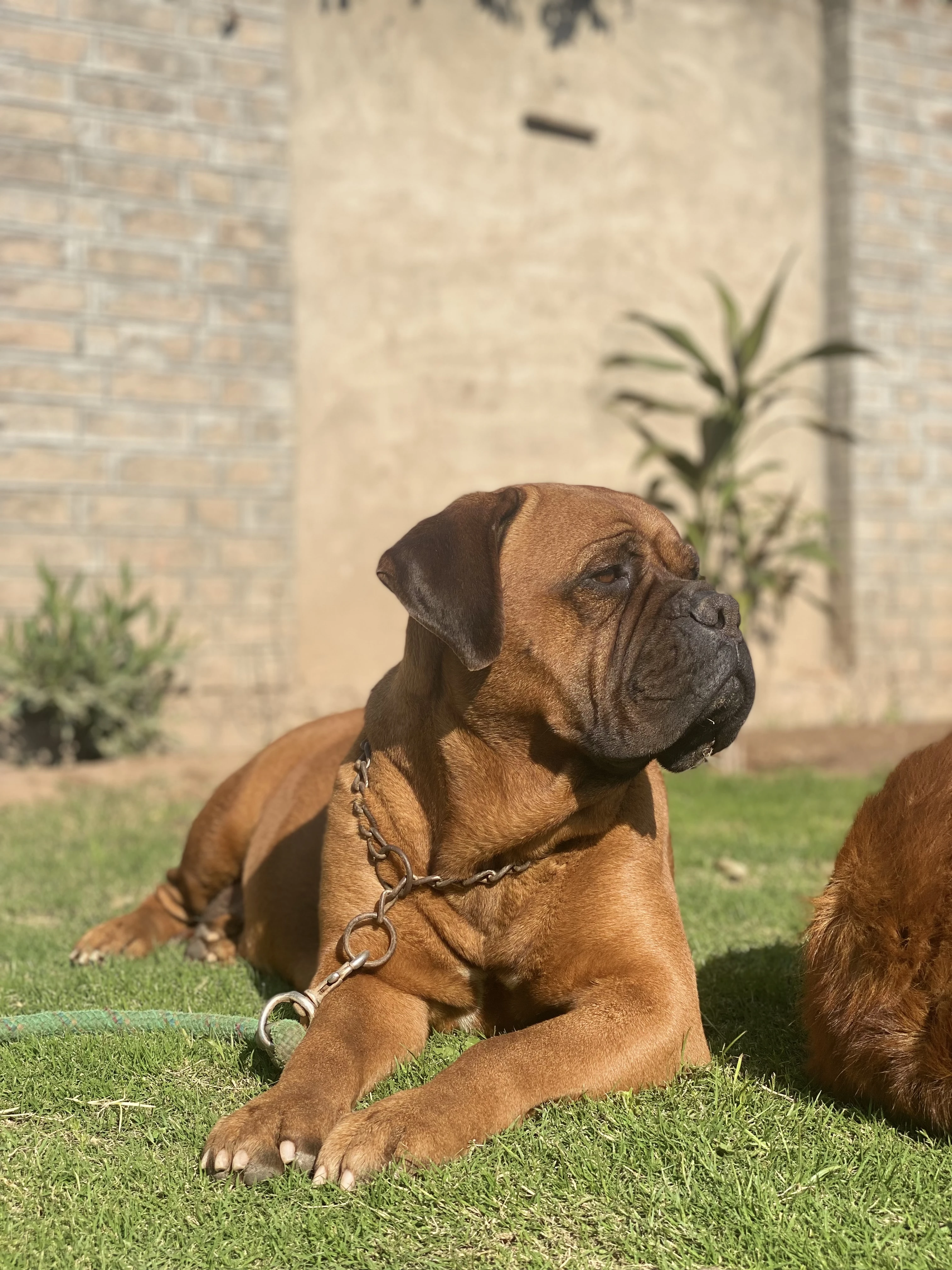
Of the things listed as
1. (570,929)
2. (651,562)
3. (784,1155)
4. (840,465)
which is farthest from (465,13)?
(784,1155)

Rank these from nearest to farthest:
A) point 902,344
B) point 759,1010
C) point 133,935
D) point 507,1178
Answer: point 507,1178
point 759,1010
point 133,935
point 902,344

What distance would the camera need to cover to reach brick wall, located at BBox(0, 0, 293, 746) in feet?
24.8

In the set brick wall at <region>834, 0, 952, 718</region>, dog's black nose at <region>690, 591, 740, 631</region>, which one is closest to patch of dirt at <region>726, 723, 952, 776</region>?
brick wall at <region>834, 0, 952, 718</region>

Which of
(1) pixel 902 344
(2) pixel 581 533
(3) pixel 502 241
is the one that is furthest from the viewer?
(1) pixel 902 344

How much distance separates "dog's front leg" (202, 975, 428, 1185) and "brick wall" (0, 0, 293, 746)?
552 centimetres

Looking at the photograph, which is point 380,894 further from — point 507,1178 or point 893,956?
point 893,956

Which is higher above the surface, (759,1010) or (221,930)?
(759,1010)

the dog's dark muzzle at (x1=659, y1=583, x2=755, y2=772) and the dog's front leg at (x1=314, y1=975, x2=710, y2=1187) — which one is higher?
the dog's dark muzzle at (x1=659, y1=583, x2=755, y2=772)

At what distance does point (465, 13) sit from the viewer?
30.2 ft

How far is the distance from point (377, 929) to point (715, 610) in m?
1.01

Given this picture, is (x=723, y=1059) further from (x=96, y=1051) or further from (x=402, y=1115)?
(x=96, y=1051)

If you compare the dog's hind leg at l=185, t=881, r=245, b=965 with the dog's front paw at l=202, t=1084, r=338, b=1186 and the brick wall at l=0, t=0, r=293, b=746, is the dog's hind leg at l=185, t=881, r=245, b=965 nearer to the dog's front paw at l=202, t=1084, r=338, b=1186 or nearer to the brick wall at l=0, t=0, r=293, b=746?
the dog's front paw at l=202, t=1084, r=338, b=1186

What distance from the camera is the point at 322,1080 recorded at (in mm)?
2336

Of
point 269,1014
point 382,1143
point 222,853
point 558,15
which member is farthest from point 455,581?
point 558,15
